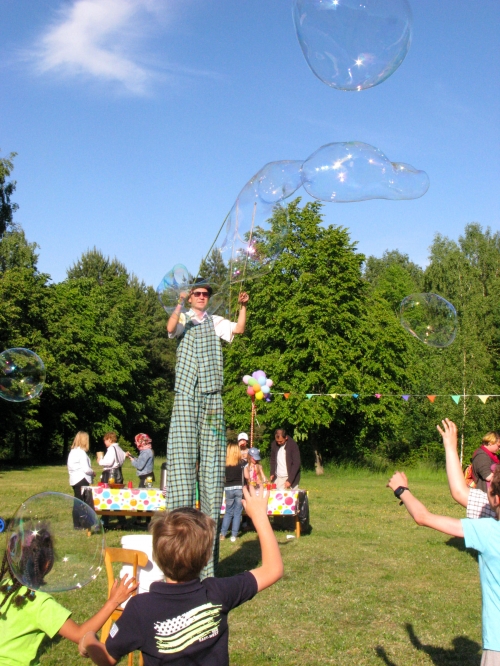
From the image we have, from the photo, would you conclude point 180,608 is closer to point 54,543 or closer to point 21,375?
point 54,543

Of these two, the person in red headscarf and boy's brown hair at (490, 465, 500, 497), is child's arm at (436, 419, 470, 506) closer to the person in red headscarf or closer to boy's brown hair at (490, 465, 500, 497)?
boy's brown hair at (490, 465, 500, 497)

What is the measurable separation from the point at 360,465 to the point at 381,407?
2556 mm

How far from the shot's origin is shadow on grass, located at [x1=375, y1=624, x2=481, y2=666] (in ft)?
15.8

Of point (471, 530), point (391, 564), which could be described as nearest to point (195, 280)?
point (471, 530)

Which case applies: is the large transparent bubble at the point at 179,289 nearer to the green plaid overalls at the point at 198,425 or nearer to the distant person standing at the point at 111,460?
the green plaid overalls at the point at 198,425

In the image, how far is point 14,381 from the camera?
367 inches

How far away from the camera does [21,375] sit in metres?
9.32

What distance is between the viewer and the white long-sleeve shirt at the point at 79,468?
10.5 metres

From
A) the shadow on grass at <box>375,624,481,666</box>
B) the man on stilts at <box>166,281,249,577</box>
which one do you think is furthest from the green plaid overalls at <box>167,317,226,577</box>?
the shadow on grass at <box>375,624,481,666</box>

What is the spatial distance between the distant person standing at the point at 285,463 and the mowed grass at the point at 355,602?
88 cm

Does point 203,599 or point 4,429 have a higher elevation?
point 4,429

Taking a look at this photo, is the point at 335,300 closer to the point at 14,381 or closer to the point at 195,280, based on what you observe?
the point at 14,381

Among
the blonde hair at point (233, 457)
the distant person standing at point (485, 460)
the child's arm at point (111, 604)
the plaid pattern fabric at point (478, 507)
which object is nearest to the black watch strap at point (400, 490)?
the child's arm at point (111, 604)

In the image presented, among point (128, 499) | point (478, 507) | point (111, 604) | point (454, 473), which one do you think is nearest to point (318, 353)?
point (128, 499)
